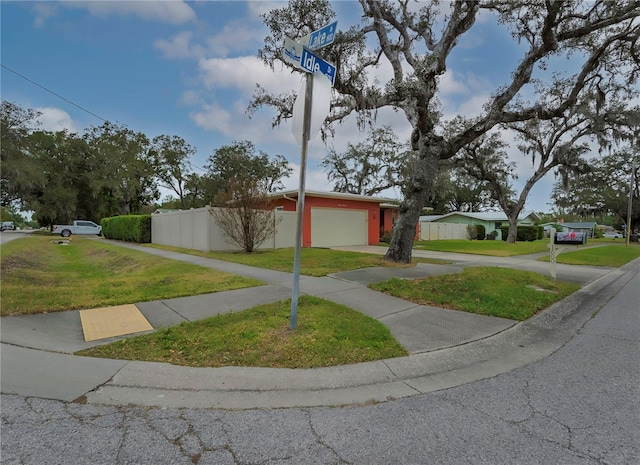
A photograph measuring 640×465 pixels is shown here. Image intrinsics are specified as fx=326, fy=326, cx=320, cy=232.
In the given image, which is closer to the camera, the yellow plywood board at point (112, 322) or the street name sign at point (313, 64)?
the street name sign at point (313, 64)

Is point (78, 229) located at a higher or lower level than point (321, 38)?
lower

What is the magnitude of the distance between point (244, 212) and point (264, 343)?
10.3m

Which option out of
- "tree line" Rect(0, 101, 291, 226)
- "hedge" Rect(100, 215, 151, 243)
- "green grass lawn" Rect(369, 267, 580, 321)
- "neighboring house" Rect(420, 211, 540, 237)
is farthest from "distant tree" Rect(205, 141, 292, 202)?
"green grass lawn" Rect(369, 267, 580, 321)

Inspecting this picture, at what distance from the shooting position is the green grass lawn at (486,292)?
602 centimetres

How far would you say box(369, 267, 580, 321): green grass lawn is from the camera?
6.02 metres

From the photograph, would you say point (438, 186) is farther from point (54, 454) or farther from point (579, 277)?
point (54, 454)

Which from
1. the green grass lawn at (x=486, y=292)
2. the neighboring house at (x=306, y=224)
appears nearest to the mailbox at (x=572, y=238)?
the neighboring house at (x=306, y=224)

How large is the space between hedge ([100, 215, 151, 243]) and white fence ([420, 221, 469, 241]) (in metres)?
22.0

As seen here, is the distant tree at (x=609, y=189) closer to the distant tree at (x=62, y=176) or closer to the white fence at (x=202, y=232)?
the white fence at (x=202, y=232)

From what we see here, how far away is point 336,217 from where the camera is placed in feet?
64.4

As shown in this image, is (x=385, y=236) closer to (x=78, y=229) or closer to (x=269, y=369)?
(x=269, y=369)

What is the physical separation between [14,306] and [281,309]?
13.6 feet

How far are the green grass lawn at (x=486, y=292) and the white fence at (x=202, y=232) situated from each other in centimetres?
952

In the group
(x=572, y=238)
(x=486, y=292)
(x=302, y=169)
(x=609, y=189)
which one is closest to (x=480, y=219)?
(x=572, y=238)
